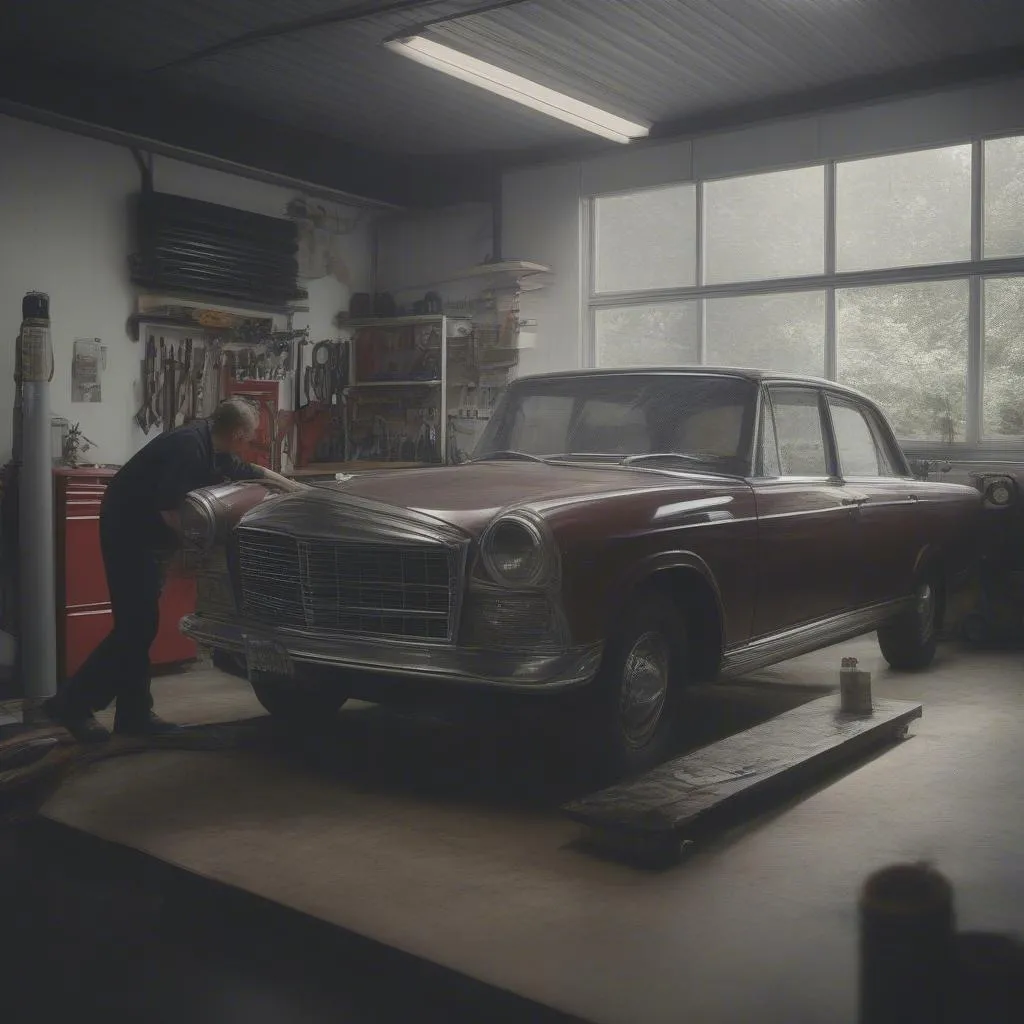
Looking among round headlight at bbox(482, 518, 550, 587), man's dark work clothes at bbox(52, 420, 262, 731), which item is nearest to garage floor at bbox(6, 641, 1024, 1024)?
man's dark work clothes at bbox(52, 420, 262, 731)

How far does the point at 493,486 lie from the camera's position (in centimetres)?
403

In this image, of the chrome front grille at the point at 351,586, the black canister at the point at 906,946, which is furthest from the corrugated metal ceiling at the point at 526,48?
the black canister at the point at 906,946

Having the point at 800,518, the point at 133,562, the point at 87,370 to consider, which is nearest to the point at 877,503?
the point at 800,518

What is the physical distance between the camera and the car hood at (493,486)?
364 cm

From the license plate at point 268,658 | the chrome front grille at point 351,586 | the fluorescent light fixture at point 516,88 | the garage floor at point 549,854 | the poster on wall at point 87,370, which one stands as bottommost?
the garage floor at point 549,854

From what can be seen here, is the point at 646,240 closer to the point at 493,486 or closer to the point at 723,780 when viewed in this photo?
the point at 493,486

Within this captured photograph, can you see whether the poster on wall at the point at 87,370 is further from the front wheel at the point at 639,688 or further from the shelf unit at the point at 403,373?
the front wheel at the point at 639,688

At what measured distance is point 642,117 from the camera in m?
8.29

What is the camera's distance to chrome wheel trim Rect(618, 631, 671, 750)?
12.4 ft

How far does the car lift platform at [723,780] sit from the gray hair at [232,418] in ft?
7.02

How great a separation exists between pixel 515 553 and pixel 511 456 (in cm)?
147

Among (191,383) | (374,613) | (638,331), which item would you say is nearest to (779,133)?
(638,331)

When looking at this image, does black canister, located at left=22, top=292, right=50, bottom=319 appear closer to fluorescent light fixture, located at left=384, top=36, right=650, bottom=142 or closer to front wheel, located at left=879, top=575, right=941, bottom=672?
fluorescent light fixture, located at left=384, top=36, right=650, bottom=142

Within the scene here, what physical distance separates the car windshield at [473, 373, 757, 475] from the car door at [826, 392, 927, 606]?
3.01ft
